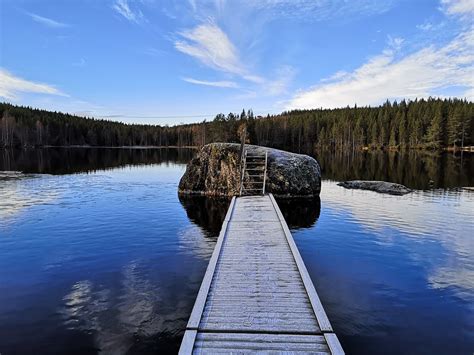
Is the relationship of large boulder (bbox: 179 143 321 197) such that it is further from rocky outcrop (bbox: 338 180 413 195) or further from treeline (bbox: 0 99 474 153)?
treeline (bbox: 0 99 474 153)

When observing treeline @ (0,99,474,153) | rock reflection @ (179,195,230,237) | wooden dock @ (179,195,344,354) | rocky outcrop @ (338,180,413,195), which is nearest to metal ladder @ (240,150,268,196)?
rock reflection @ (179,195,230,237)

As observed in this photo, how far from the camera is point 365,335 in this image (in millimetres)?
6992

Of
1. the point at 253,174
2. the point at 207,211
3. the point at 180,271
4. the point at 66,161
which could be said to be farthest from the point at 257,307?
the point at 66,161

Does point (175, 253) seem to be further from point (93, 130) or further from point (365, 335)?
point (93, 130)

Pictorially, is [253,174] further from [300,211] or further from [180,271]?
[180,271]

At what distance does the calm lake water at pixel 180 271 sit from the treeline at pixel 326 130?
3228 inches

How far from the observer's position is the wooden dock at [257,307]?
539 centimetres

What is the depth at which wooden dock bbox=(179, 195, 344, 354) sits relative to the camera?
5391 millimetres

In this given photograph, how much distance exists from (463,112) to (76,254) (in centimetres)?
11401

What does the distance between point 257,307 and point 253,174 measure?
53.6 ft

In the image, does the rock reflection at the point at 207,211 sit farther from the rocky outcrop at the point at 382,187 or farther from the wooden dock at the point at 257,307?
the rocky outcrop at the point at 382,187

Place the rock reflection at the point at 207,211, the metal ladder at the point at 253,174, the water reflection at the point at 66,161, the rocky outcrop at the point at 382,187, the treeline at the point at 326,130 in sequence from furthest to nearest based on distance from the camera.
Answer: the treeline at the point at 326,130 → the water reflection at the point at 66,161 → the rocky outcrop at the point at 382,187 → the metal ladder at the point at 253,174 → the rock reflection at the point at 207,211

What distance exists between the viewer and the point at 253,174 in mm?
22641

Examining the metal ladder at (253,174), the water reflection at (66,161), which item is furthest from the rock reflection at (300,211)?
the water reflection at (66,161)
